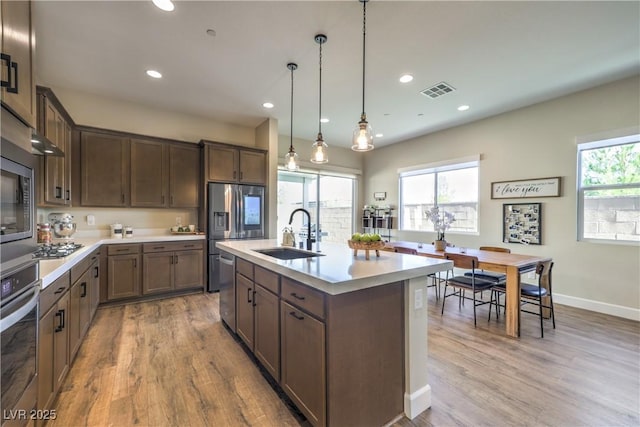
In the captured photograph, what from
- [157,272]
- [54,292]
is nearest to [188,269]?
[157,272]

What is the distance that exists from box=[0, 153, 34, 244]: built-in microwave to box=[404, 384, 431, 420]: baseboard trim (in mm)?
2259

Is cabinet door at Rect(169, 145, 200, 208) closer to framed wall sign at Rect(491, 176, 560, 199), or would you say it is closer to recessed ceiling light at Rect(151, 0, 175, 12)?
recessed ceiling light at Rect(151, 0, 175, 12)

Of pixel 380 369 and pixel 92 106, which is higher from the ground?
pixel 92 106

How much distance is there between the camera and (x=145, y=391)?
6.38 feet

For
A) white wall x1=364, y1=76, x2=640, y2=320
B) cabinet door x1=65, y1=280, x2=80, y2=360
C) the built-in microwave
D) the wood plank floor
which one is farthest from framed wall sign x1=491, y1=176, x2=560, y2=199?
cabinet door x1=65, y1=280, x2=80, y2=360

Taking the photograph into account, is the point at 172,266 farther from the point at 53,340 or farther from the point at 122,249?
the point at 53,340

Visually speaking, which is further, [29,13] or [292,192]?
[292,192]

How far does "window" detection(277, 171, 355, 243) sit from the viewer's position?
5.98 metres

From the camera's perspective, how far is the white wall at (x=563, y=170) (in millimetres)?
3381

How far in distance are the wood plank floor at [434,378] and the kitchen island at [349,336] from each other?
0.26m

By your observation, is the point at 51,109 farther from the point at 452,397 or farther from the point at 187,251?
the point at 452,397

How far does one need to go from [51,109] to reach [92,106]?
1.29 metres

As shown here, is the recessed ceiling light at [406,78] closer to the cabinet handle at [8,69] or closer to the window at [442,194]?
the window at [442,194]

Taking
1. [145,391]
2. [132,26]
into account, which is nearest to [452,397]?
[145,391]
